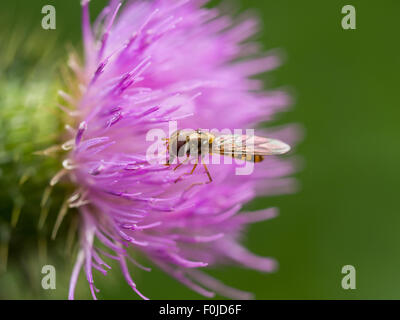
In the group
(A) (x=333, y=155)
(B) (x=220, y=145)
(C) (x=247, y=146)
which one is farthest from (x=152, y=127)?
(A) (x=333, y=155)

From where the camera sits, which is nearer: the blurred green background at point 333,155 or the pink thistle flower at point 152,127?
the pink thistle flower at point 152,127

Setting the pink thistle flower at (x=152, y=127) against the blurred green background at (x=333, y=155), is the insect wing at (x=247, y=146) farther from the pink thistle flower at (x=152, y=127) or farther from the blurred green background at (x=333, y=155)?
the blurred green background at (x=333, y=155)

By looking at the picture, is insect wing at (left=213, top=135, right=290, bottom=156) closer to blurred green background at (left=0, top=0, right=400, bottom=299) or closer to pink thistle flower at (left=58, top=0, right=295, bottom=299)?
pink thistle flower at (left=58, top=0, right=295, bottom=299)

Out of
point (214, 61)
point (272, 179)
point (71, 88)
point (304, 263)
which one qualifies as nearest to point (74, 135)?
point (71, 88)

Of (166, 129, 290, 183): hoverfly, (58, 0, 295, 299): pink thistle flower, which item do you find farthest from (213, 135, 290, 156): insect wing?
(58, 0, 295, 299): pink thistle flower

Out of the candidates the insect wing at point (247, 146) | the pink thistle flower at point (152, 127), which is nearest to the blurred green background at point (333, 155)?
the pink thistle flower at point (152, 127)

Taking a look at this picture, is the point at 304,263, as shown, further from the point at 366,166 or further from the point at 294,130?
the point at 294,130

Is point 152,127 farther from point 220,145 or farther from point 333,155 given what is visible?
point 333,155
